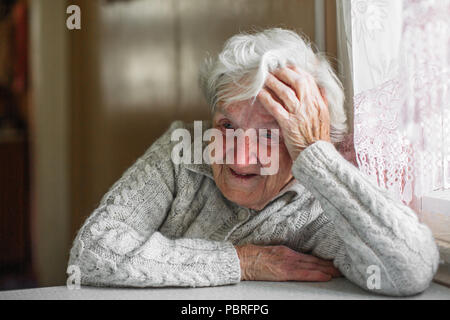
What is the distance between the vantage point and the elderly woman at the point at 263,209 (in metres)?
1.03

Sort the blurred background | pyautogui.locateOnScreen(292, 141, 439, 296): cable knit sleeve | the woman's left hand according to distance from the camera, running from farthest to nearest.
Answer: the blurred background, the woman's left hand, pyautogui.locateOnScreen(292, 141, 439, 296): cable knit sleeve

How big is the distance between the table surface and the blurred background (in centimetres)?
87

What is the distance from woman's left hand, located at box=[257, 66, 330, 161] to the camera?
115cm

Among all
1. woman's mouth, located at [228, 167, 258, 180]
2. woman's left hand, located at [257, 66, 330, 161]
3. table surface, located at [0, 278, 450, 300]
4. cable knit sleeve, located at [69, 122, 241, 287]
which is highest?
woman's left hand, located at [257, 66, 330, 161]

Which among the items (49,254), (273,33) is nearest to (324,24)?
(273,33)

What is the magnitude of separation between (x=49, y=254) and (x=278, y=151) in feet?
Answer: 5.07

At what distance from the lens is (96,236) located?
1.12m

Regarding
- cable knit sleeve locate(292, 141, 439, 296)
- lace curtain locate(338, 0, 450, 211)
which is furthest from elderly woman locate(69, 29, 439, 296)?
lace curtain locate(338, 0, 450, 211)

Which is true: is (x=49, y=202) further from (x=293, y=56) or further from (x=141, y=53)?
(x=293, y=56)

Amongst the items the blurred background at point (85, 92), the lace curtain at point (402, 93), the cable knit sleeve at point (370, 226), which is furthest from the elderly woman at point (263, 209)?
the blurred background at point (85, 92)

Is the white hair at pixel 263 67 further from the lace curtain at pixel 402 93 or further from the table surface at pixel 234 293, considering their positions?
the table surface at pixel 234 293

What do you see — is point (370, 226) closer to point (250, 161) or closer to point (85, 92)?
point (250, 161)

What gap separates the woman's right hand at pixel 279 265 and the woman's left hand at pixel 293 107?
272mm

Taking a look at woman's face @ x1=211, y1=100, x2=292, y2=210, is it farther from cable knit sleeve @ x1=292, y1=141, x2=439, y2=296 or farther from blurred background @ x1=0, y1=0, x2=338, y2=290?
blurred background @ x1=0, y1=0, x2=338, y2=290
